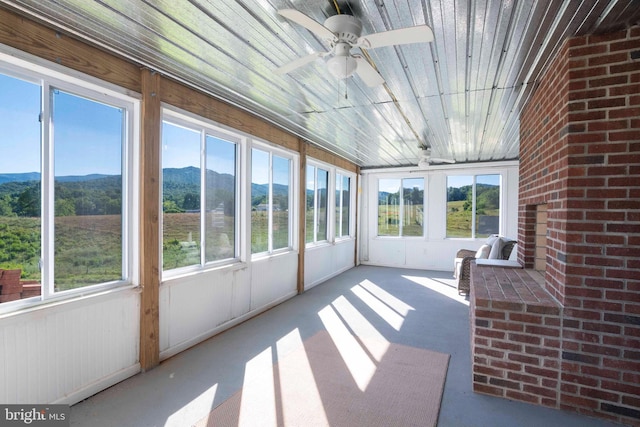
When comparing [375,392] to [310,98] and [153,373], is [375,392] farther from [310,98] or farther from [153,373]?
[310,98]

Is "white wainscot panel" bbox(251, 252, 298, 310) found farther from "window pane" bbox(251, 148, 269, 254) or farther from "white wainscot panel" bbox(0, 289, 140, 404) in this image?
"white wainscot panel" bbox(0, 289, 140, 404)

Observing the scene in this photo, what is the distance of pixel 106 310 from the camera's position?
2551 mm

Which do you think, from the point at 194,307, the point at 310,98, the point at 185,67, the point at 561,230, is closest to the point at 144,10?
the point at 185,67

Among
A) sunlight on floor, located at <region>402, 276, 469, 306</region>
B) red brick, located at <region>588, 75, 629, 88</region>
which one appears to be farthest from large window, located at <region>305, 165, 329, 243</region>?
red brick, located at <region>588, 75, 629, 88</region>

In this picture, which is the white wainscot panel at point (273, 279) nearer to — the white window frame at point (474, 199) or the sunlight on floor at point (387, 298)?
the sunlight on floor at point (387, 298)

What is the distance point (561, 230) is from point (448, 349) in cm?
179

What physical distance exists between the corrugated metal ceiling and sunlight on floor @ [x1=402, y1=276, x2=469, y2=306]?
2.87 metres

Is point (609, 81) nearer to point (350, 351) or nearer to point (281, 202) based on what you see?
point (350, 351)

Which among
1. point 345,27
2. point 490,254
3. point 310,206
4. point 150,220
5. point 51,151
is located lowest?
point 490,254

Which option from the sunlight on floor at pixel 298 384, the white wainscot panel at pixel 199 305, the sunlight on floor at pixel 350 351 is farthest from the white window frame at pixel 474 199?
the sunlight on floor at pixel 298 384

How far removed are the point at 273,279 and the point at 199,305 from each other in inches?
59.0

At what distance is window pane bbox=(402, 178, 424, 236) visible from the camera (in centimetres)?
827

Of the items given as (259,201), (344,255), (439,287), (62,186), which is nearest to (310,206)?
(259,201)

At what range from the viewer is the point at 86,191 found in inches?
100
